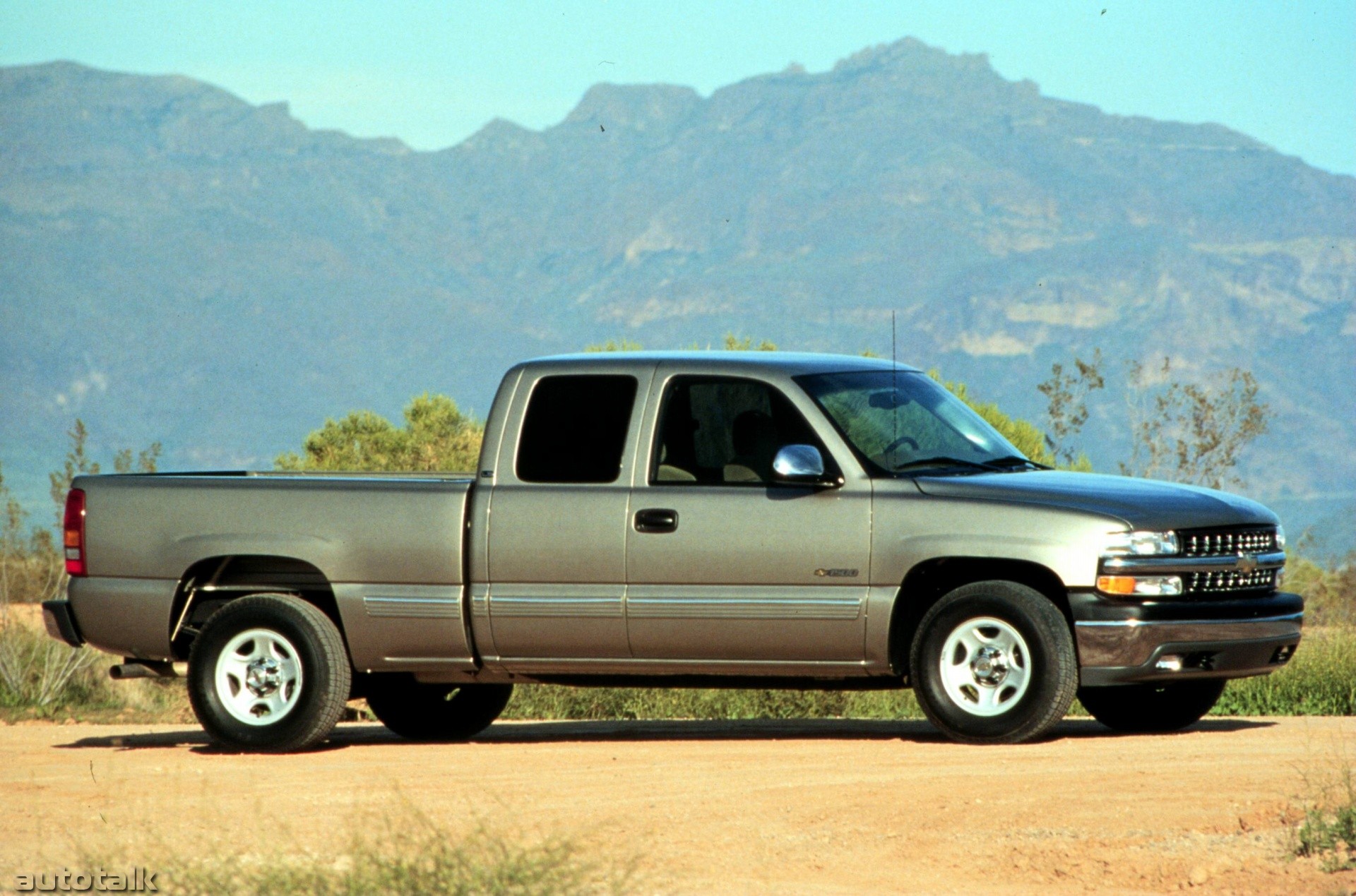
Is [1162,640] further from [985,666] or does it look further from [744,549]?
[744,549]

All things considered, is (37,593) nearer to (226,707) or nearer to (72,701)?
(72,701)

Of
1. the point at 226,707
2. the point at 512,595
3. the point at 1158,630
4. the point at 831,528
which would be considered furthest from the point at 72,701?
the point at 1158,630

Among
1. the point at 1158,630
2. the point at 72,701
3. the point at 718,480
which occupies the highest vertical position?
the point at 718,480

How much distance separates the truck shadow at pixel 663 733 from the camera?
36.6 ft

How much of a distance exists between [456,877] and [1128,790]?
10.8 feet

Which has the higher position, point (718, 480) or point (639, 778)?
point (718, 480)

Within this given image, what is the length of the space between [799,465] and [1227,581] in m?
2.18

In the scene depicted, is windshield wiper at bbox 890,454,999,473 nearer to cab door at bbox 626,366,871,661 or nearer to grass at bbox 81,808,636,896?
cab door at bbox 626,366,871,661

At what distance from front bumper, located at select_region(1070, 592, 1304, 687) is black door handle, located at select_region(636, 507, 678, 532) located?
77.6 inches

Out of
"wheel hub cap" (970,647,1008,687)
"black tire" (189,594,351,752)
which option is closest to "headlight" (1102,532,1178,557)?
"wheel hub cap" (970,647,1008,687)

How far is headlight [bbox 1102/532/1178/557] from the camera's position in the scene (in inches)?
381

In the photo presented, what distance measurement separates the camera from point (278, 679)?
35.5ft

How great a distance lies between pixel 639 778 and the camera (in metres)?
9.48

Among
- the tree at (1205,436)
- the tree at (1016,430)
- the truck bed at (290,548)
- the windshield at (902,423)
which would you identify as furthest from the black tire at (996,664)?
the tree at (1205,436)
